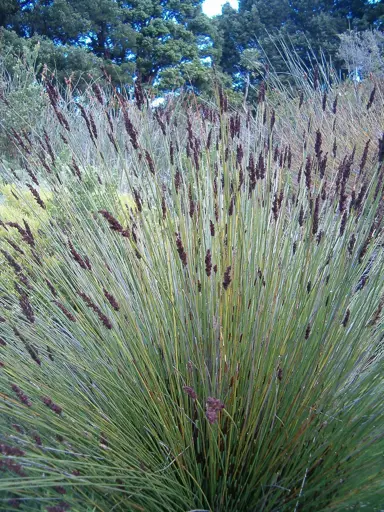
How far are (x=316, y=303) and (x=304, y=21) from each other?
28.0 meters

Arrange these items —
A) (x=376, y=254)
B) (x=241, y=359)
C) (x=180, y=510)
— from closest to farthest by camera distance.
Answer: (x=180, y=510) → (x=241, y=359) → (x=376, y=254)

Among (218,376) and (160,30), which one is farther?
(160,30)

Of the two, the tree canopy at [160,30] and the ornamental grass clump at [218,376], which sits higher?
the tree canopy at [160,30]

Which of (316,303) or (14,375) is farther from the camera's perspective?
(316,303)

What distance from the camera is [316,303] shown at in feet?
5.08

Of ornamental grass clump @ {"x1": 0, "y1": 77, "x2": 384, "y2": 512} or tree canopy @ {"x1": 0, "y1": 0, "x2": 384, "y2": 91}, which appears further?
tree canopy @ {"x1": 0, "y1": 0, "x2": 384, "y2": 91}

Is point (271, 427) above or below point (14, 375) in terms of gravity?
below

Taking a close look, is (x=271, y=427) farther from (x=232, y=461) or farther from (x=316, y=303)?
(x=316, y=303)

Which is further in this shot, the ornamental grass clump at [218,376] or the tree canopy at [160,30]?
the tree canopy at [160,30]

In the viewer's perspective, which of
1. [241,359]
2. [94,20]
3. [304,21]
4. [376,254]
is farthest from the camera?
[304,21]

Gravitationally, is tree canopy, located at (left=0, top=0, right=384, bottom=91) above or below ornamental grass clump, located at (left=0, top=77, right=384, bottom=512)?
above

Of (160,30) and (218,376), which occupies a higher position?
(160,30)

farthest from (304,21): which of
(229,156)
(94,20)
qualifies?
(229,156)

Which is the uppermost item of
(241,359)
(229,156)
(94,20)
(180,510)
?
(94,20)
